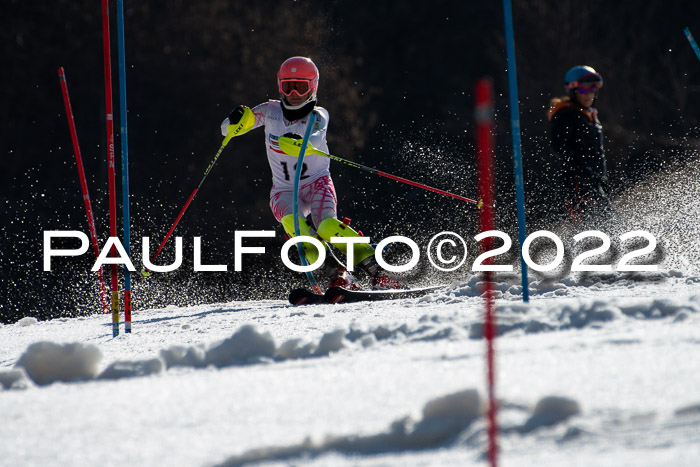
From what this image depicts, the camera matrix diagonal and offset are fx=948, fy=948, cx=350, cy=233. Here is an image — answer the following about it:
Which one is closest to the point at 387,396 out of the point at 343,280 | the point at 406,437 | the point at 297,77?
the point at 406,437

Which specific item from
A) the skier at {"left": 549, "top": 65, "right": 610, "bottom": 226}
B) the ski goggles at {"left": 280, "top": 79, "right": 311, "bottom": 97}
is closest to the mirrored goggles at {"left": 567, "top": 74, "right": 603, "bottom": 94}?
the skier at {"left": 549, "top": 65, "right": 610, "bottom": 226}

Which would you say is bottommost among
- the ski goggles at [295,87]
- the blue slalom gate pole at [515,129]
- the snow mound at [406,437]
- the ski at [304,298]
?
the snow mound at [406,437]

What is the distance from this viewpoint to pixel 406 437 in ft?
6.65

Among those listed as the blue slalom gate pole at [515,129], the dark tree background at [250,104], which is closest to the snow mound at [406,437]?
the blue slalom gate pole at [515,129]

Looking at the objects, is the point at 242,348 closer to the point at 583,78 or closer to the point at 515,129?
the point at 515,129

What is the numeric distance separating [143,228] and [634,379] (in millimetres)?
13221

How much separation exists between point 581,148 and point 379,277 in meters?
1.71

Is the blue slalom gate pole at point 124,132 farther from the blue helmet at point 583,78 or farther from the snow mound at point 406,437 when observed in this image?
the blue helmet at point 583,78

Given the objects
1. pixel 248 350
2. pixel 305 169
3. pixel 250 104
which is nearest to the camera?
pixel 248 350

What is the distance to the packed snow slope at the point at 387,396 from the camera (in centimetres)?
193

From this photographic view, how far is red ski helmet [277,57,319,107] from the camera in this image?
6.33 metres

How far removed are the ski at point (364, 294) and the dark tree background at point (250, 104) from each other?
5862mm

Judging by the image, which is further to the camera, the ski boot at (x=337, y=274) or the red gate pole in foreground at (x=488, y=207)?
the ski boot at (x=337, y=274)

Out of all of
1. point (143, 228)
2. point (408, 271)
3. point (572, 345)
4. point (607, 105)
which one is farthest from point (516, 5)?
point (572, 345)
